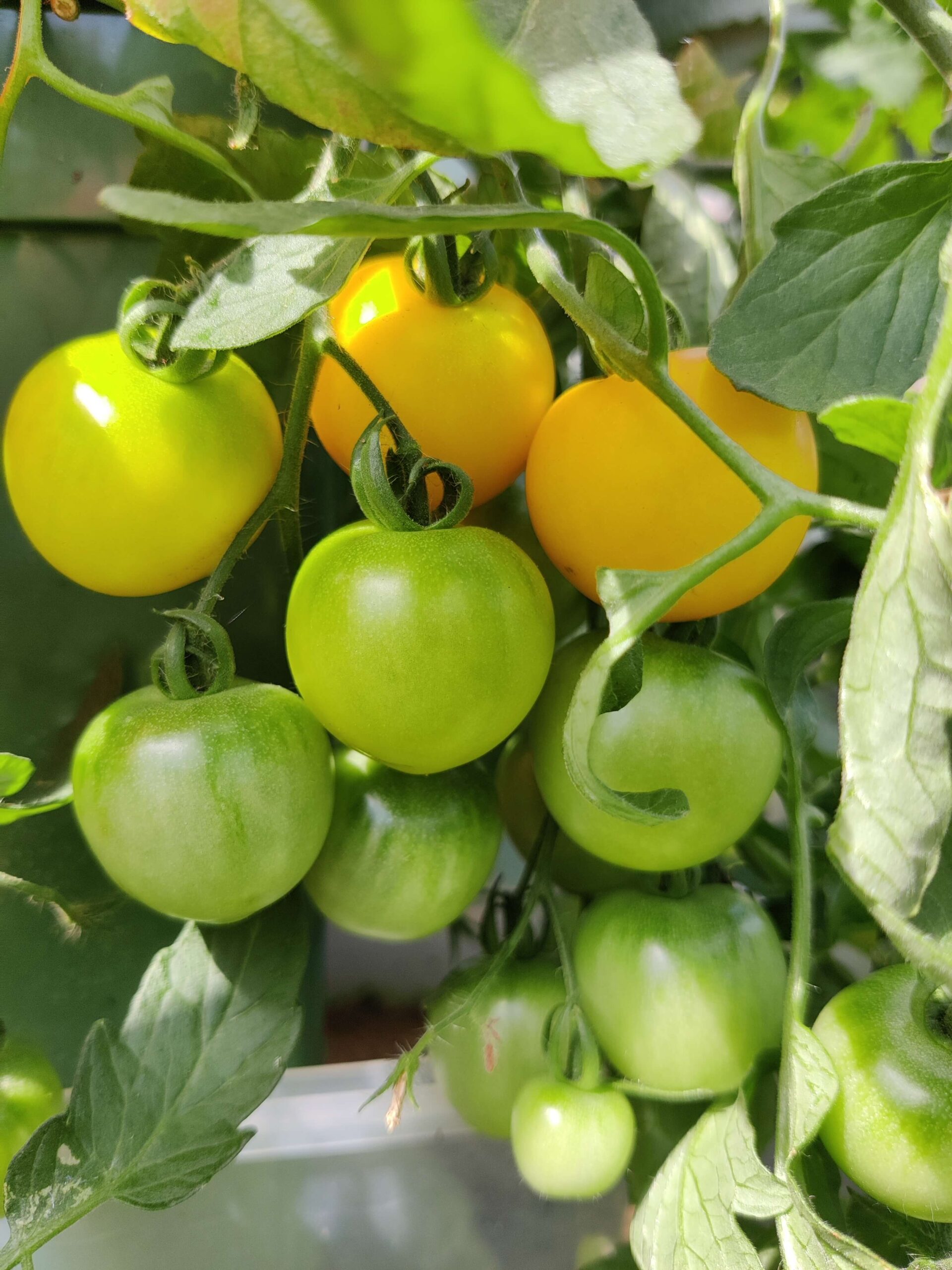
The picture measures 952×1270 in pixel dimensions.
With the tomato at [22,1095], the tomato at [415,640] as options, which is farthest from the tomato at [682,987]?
the tomato at [22,1095]

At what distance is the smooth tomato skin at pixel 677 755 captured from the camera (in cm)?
25

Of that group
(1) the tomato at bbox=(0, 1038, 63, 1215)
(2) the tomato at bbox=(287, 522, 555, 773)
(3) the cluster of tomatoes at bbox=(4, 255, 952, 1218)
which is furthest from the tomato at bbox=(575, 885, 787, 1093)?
(1) the tomato at bbox=(0, 1038, 63, 1215)

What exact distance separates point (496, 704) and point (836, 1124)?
0.52 ft

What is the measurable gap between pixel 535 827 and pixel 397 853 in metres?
0.09

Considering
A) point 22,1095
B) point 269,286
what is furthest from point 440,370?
point 22,1095

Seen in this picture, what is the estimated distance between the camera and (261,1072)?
28 cm

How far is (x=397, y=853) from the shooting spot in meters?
0.28

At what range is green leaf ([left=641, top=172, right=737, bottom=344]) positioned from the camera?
0.34m

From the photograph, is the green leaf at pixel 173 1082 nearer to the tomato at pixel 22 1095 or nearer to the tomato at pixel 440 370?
the tomato at pixel 22 1095

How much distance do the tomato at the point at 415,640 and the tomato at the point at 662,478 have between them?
0.09ft

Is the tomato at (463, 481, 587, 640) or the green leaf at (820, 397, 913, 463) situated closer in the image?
the green leaf at (820, 397, 913, 463)

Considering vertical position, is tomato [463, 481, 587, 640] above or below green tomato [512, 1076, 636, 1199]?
above

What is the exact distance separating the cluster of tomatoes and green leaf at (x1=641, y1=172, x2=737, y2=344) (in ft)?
0.33

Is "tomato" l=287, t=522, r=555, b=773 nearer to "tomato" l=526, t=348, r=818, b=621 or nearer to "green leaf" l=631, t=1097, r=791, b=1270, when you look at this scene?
"tomato" l=526, t=348, r=818, b=621
